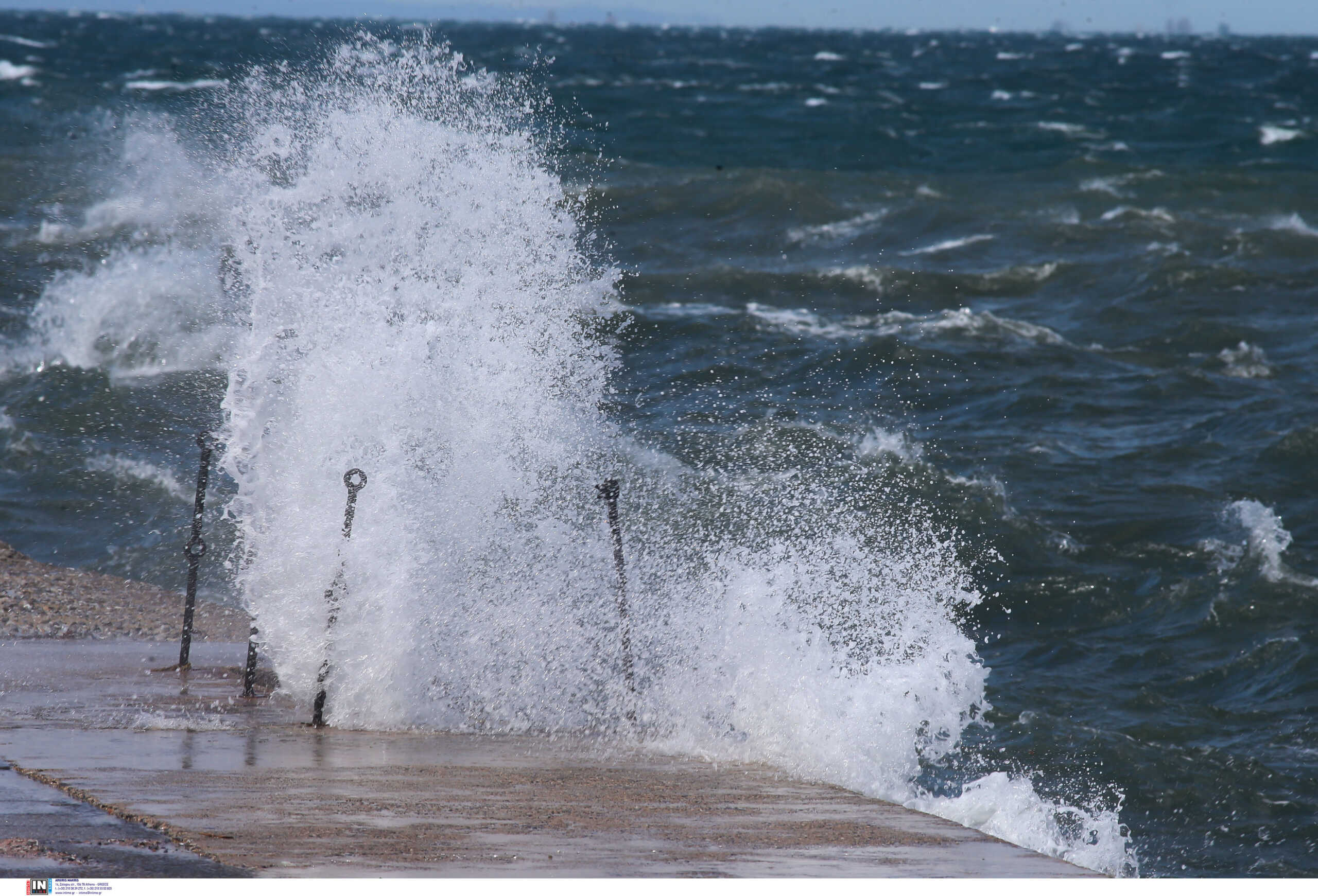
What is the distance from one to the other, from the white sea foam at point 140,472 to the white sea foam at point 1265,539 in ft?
28.6

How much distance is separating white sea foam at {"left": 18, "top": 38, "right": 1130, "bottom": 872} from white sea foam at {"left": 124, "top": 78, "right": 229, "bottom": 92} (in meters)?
26.1

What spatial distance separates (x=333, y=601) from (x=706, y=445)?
797cm

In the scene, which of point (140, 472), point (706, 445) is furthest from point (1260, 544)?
point (140, 472)

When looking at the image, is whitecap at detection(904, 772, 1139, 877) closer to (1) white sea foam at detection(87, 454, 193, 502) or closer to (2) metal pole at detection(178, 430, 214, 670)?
(2) metal pole at detection(178, 430, 214, 670)

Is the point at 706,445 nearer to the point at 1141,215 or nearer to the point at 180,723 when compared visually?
the point at 180,723

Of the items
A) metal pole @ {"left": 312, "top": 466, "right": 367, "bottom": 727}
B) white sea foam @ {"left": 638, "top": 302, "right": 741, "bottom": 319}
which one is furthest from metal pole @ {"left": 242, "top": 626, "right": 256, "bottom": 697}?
white sea foam @ {"left": 638, "top": 302, "right": 741, "bottom": 319}

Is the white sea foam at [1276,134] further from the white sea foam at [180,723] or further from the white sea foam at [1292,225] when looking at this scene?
the white sea foam at [180,723]

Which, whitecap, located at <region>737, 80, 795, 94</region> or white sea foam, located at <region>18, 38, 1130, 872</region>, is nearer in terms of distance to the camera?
white sea foam, located at <region>18, 38, 1130, 872</region>

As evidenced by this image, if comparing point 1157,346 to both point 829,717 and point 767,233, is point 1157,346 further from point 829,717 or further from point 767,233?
point 829,717

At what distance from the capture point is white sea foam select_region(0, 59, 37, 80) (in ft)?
151

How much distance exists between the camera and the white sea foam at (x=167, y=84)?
39.5m

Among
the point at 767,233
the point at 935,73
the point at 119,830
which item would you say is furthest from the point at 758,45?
the point at 119,830

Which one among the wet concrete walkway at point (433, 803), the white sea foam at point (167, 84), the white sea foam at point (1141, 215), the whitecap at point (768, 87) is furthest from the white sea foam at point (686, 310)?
the whitecap at point (768, 87)

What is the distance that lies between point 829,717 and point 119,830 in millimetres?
3381
